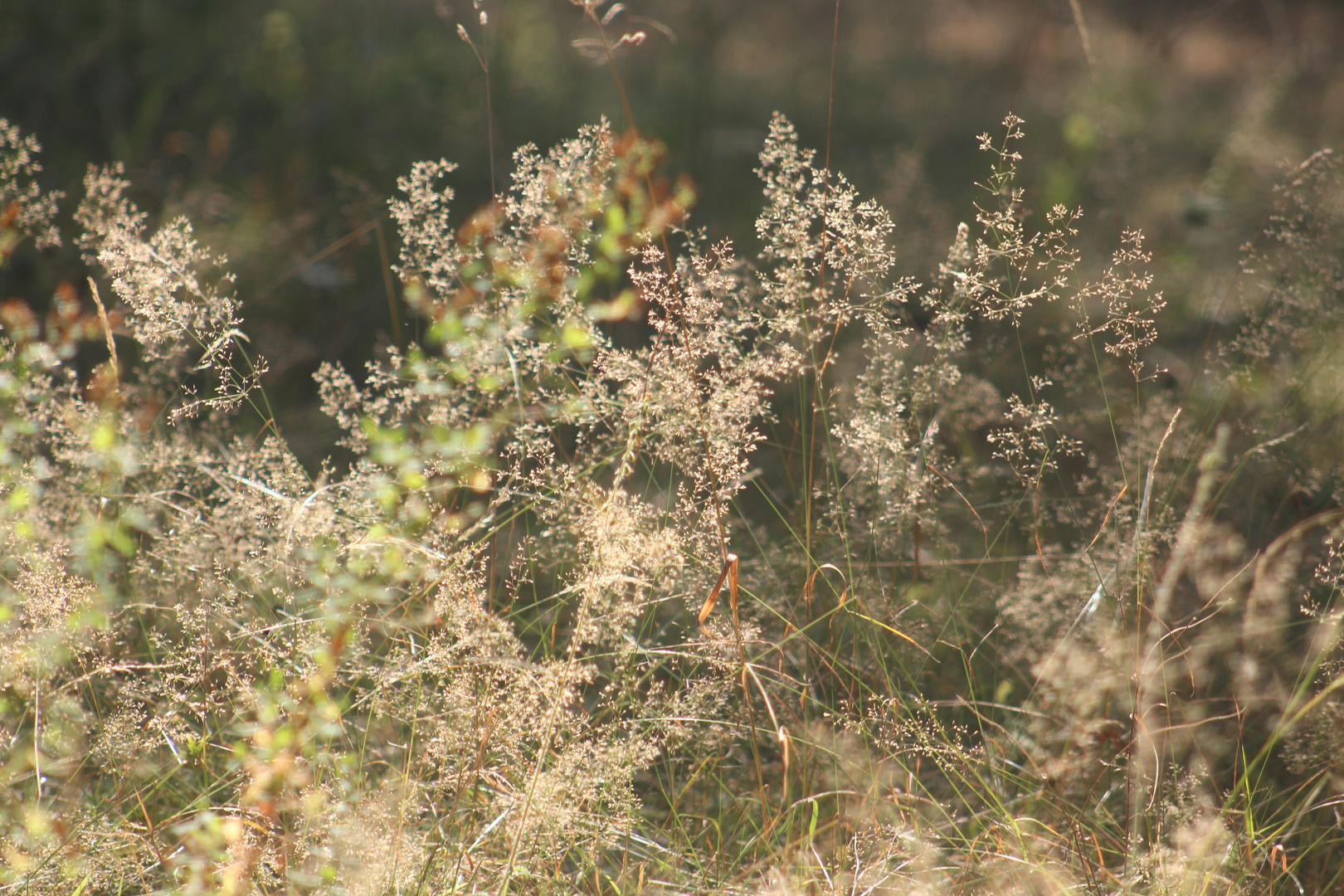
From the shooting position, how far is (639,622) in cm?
169

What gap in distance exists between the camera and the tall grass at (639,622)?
Result: 1.20 meters

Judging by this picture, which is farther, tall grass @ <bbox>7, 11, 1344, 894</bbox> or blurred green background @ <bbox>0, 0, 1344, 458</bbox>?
blurred green background @ <bbox>0, 0, 1344, 458</bbox>

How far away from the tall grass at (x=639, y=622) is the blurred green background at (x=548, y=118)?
0.90 m

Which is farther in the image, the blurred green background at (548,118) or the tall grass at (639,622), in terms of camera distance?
the blurred green background at (548,118)

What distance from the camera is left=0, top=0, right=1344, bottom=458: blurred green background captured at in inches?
110

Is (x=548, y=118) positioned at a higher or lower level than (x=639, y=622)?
higher

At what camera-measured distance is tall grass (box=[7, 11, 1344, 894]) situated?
3.93 feet

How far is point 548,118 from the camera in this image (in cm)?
327

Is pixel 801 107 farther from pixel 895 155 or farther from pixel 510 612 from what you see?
pixel 510 612

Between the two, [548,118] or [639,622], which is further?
[548,118]

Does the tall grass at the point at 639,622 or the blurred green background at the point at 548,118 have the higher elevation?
the blurred green background at the point at 548,118

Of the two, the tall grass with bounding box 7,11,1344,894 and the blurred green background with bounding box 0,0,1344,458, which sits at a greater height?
the blurred green background with bounding box 0,0,1344,458

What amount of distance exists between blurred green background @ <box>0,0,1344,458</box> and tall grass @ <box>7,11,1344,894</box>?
0.90 meters

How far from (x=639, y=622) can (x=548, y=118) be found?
222 cm
